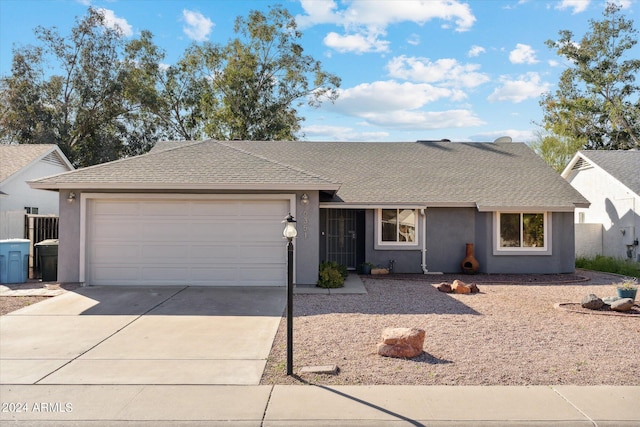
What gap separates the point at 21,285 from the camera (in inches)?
520

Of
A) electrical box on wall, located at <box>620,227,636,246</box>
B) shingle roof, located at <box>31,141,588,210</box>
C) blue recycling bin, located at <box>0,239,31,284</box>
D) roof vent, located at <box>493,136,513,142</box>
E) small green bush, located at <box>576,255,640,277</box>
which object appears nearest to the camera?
shingle roof, located at <box>31,141,588,210</box>

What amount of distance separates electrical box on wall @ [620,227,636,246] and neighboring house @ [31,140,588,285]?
3.22 metres

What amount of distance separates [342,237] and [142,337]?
31.6 ft

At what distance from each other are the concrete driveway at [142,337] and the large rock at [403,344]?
169 centimetres

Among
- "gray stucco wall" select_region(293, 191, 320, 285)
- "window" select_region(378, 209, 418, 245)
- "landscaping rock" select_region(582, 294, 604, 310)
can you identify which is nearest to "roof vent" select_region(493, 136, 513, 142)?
"window" select_region(378, 209, 418, 245)

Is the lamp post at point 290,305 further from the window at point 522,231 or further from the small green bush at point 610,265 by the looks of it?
the small green bush at point 610,265

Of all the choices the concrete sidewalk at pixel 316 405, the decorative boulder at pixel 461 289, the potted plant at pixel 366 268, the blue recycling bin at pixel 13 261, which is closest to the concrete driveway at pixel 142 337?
the concrete sidewalk at pixel 316 405

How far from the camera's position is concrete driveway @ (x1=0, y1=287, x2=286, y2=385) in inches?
252

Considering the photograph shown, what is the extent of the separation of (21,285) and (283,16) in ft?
89.9

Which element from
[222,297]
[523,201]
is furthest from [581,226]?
[222,297]

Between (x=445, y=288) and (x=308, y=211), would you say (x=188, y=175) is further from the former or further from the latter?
(x=445, y=288)

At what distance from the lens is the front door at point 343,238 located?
1700cm

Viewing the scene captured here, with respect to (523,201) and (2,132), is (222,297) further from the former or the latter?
(2,132)

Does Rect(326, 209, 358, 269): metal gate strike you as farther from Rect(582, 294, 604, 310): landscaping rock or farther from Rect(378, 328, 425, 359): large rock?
Rect(378, 328, 425, 359): large rock
